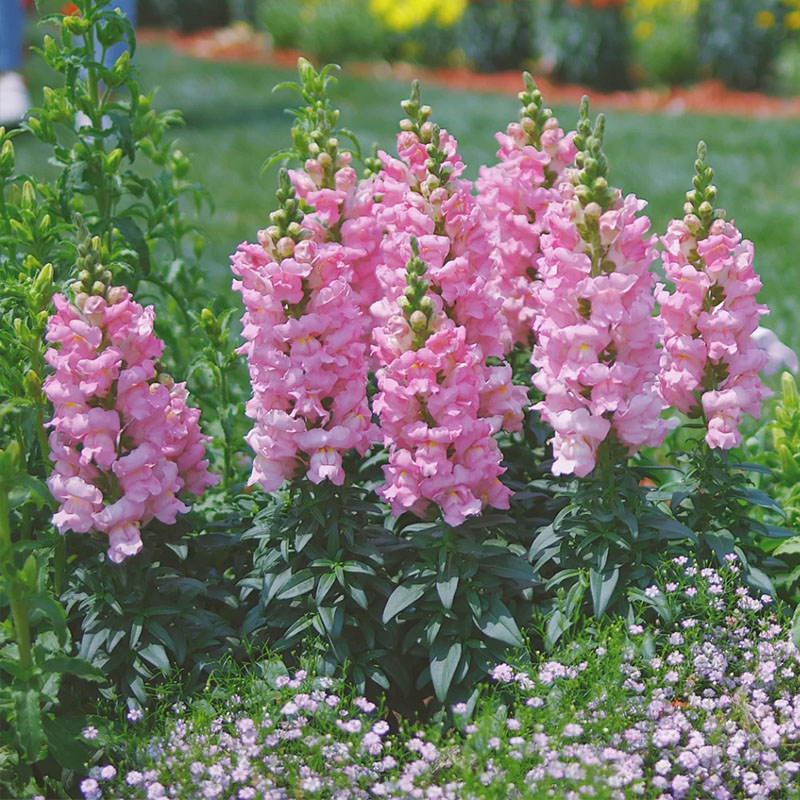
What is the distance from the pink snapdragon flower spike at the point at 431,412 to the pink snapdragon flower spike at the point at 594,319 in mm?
189

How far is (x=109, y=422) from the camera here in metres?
2.85

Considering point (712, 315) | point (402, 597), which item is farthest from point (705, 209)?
point (402, 597)

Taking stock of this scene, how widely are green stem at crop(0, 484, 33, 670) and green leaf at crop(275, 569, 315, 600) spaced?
0.61 metres

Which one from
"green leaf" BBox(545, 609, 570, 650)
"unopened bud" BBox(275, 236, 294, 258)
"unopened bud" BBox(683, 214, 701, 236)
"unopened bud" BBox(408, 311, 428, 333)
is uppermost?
"unopened bud" BBox(683, 214, 701, 236)

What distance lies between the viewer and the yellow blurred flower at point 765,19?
41.2 ft

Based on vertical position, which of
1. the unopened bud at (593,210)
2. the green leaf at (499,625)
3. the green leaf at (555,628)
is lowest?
the green leaf at (555,628)

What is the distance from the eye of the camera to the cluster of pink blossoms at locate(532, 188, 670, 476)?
9.39 feet

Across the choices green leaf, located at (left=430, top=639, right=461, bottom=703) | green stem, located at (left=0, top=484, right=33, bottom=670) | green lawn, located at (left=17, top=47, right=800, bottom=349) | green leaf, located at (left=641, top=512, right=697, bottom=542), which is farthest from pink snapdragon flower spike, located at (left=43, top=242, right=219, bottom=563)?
green lawn, located at (left=17, top=47, right=800, bottom=349)

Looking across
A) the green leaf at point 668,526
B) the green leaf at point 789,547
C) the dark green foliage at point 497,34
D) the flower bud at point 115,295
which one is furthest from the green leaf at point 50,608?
the dark green foliage at point 497,34

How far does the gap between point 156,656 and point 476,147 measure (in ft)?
24.4

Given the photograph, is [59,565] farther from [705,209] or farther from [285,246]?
[705,209]

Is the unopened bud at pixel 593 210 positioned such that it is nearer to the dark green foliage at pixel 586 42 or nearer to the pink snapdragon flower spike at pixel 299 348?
the pink snapdragon flower spike at pixel 299 348

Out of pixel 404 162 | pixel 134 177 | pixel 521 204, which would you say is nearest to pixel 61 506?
pixel 134 177

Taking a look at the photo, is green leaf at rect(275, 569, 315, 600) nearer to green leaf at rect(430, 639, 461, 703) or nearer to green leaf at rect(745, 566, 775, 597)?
green leaf at rect(430, 639, 461, 703)
